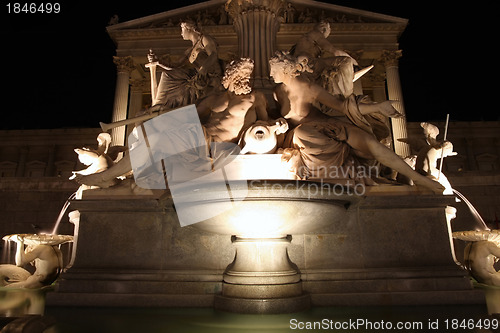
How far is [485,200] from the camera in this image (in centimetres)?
1437

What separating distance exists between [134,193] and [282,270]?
7.22 ft

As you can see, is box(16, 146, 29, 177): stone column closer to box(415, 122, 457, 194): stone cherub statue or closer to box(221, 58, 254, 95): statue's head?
box(221, 58, 254, 95): statue's head

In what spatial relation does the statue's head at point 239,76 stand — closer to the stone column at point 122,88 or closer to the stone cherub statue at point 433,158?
the stone cherub statue at point 433,158

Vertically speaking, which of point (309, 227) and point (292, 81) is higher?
point (292, 81)

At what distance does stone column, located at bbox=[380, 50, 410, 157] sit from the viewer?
24531 millimetres

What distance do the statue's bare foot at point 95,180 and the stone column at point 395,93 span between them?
22031mm

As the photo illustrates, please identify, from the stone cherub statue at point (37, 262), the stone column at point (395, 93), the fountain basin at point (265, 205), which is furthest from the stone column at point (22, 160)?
the fountain basin at point (265, 205)

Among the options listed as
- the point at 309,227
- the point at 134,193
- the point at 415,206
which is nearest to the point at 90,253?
the point at 134,193

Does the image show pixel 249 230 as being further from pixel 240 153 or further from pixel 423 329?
pixel 423 329

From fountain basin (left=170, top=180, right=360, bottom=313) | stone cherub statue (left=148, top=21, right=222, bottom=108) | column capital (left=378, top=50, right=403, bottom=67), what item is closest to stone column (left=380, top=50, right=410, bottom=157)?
column capital (left=378, top=50, right=403, bottom=67)

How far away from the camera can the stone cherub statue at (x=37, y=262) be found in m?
5.59

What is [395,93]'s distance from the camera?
27156 millimetres

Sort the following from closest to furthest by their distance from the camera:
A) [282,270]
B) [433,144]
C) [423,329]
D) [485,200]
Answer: [423,329]
[282,270]
[433,144]
[485,200]

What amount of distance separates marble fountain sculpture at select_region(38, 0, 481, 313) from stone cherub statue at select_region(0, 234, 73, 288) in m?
1.21
